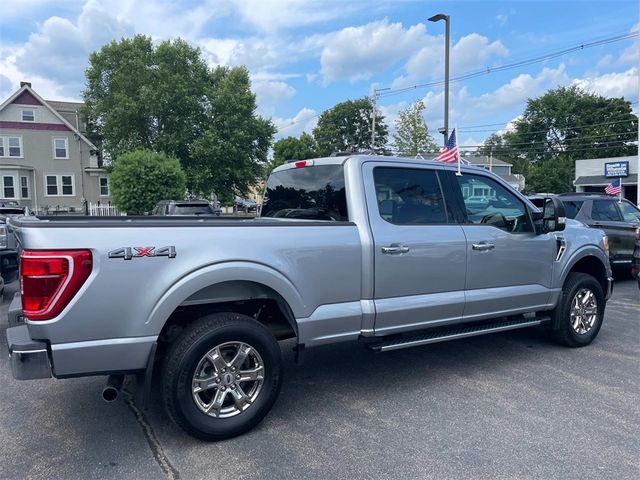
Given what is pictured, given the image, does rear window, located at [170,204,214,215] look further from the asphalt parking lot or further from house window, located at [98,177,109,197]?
house window, located at [98,177,109,197]

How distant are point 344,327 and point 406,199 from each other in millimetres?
1267

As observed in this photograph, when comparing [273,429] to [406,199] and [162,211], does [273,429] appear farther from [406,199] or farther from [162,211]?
[162,211]

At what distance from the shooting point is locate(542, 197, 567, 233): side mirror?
514cm

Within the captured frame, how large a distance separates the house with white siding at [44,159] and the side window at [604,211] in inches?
1340

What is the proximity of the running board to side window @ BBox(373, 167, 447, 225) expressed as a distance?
0.98 meters

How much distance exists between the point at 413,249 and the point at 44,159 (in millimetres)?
41577

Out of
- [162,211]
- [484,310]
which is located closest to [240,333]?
[484,310]

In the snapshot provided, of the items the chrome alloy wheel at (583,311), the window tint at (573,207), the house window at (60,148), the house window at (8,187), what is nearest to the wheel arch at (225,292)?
the chrome alloy wheel at (583,311)

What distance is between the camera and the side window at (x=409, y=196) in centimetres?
434

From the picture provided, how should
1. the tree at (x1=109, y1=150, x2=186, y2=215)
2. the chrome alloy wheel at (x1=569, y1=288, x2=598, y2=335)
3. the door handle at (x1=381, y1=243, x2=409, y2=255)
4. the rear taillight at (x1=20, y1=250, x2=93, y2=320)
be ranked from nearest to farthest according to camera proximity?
1. the rear taillight at (x1=20, y1=250, x2=93, y2=320)
2. the door handle at (x1=381, y1=243, x2=409, y2=255)
3. the chrome alloy wheel at (x1=569, y1=288, x2=598, y2=335)
4. the tree at (x1=109, y1=150, x2=186, y2=215)

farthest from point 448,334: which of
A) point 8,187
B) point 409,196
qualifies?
point 8,187

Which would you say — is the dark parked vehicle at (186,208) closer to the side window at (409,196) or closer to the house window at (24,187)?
the side window at (409,196)

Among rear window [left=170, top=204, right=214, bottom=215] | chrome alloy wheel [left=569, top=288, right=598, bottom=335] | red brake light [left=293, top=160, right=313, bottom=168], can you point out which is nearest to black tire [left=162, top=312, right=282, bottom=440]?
red brake light [left=293, top=160, right=313, bottom=168]

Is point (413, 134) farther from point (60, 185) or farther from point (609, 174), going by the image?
point (60, 185)
